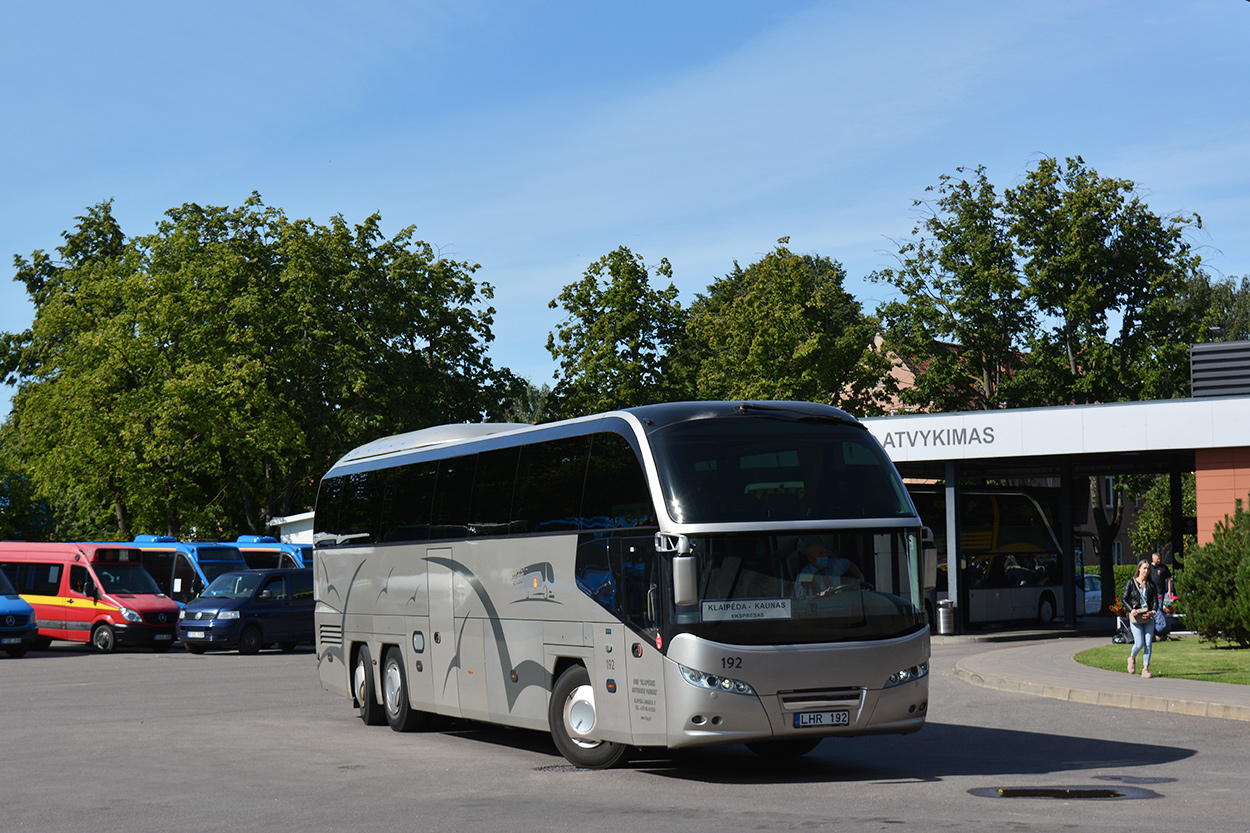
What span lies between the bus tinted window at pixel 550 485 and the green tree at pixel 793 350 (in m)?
38.9

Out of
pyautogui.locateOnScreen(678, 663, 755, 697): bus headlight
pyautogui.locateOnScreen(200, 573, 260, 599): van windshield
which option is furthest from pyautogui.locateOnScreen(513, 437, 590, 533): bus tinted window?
pyautogui.locateOnScreen(200, 573, 260, 599): van windshield

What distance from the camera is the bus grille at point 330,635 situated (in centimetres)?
1734

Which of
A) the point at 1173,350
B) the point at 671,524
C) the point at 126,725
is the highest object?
the point at 1173,350

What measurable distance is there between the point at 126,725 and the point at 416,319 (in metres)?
37.2

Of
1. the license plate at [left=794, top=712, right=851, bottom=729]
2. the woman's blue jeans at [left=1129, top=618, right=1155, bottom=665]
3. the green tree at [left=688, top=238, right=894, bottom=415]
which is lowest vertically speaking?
the woman's blue jeans at [left=1129, top=618, right=1155, bottom=665]

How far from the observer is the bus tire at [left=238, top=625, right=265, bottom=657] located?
31.9 meters

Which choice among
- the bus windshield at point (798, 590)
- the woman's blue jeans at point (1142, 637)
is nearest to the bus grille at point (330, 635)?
the bus windshield at point (798, 590)

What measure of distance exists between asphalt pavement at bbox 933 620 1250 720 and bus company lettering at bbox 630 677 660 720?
25.8 feet

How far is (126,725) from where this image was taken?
53.2ft

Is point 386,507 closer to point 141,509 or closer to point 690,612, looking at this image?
point 690,612

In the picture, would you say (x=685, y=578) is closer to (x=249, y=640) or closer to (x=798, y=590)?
(x=798, y=590)

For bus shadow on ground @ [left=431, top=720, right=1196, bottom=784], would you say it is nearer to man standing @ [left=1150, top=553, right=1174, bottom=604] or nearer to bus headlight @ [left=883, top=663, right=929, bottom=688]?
bus headlight @ [left=883, top=663, right=929, bottom=688]

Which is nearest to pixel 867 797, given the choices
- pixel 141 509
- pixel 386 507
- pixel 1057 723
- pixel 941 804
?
pixel 941 804

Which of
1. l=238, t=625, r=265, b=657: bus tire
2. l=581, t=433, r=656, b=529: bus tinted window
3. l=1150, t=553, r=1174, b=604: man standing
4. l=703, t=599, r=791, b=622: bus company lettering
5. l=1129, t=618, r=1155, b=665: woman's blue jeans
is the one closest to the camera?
l=703, t=599, r=791, b=622: bus company lettering
